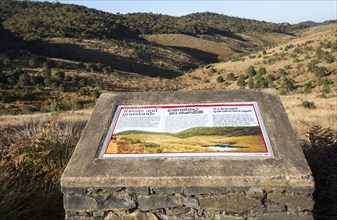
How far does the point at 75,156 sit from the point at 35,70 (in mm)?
33623

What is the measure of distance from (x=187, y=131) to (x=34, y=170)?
240 centimetres

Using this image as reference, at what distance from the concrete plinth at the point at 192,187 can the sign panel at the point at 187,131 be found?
0.42 ft

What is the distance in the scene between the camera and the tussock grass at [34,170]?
4.38 metres

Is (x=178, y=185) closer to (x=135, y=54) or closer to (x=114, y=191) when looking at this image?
(x=114, y=191)

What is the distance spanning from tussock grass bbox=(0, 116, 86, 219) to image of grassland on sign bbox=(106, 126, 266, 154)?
1322 mm

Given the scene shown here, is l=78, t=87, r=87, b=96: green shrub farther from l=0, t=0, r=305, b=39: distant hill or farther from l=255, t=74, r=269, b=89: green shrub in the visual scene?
l=0, t=0, r=305, b=39: distant hill

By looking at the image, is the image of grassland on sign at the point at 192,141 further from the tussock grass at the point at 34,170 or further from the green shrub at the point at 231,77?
the green shrub at the point at 231,77

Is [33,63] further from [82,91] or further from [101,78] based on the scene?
[82,91]

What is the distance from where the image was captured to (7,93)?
27.9 m

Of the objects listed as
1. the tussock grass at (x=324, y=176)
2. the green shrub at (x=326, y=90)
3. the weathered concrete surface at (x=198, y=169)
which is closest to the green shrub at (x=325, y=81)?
the green shrub at (x=326, y=90)

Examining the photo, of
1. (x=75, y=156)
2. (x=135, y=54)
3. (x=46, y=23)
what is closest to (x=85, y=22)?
(x=46, y=23)

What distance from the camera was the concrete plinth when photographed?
11.7ft

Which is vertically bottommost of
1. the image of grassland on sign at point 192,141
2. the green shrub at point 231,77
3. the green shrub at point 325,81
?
the green shrub at point 231,77

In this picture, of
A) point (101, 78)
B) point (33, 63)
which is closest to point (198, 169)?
point (101, 78)
